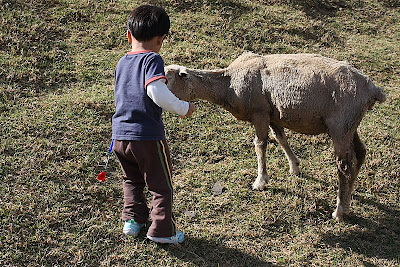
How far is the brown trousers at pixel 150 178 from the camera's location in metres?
4.23

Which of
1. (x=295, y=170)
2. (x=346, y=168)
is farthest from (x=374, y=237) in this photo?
(x=295, y=170)

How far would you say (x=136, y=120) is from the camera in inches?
163

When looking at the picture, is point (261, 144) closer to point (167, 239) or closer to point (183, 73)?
point (183, 73)

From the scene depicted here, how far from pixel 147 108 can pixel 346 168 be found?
7.90 feet

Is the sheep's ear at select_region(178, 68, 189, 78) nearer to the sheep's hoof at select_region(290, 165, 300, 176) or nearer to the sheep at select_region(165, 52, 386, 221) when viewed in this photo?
the sheep at select_region(165, 52, 386, 221)

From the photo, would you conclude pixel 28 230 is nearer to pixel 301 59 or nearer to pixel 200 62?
pixel 301 59

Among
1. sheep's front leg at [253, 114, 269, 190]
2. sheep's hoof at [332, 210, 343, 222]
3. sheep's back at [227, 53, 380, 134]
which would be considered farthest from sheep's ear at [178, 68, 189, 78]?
sheep's hoof at [332, 210, 343, 222]

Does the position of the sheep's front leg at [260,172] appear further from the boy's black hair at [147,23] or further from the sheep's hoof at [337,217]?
the boy's black hair at [147,23]

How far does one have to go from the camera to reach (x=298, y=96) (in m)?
5.04

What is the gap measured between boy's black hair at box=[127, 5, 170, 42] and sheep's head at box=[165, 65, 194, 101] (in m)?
1.27

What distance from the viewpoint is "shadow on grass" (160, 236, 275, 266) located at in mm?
4605

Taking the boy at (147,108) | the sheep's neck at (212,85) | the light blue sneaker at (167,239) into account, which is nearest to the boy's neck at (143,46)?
the boy at (147,108)

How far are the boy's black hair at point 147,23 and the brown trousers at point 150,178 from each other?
3.26 feet

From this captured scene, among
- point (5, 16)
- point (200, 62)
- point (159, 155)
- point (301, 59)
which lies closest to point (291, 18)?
point (200, 62)
